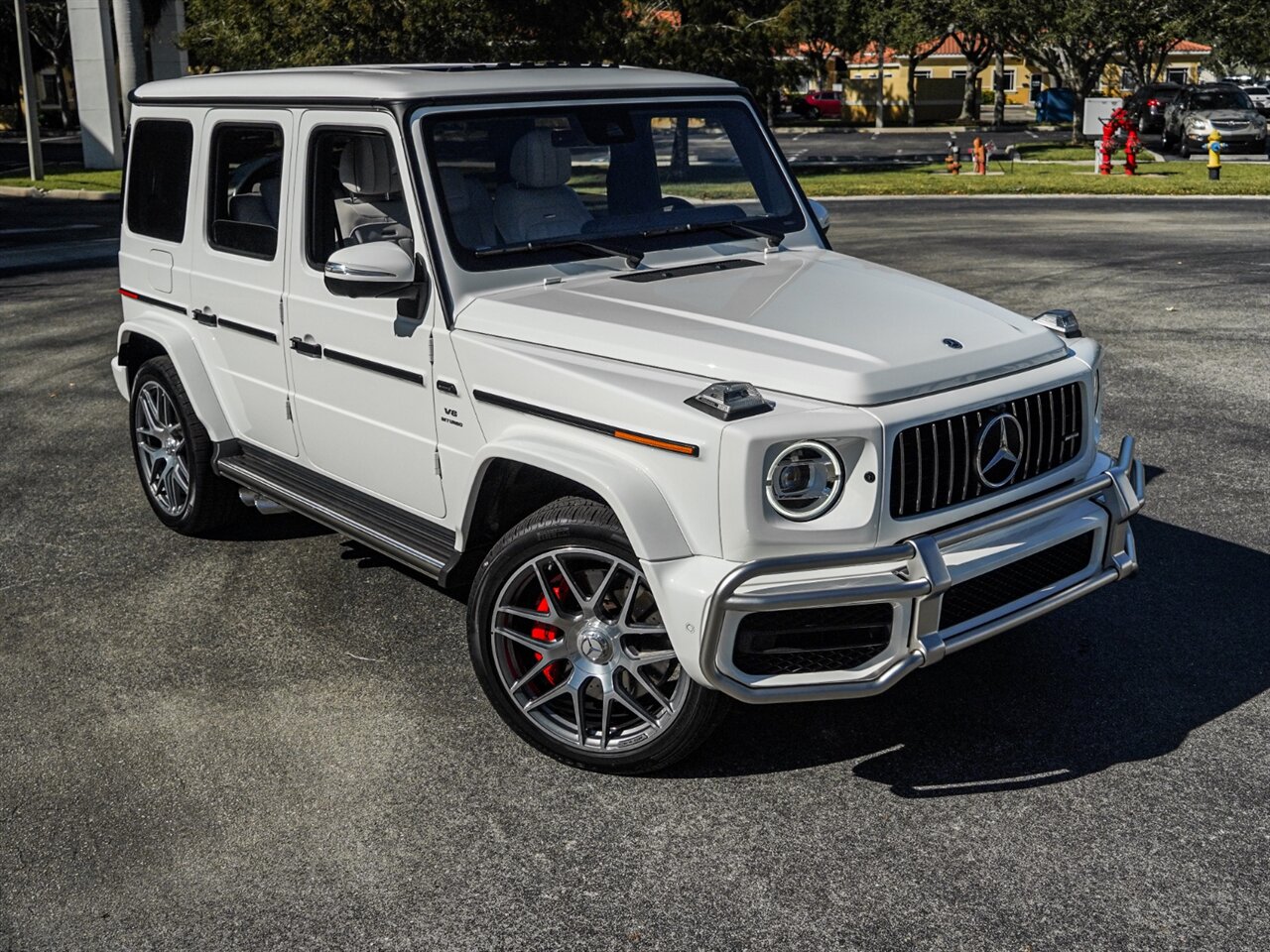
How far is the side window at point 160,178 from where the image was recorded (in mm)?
6223

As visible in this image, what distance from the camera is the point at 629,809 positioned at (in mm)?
4148

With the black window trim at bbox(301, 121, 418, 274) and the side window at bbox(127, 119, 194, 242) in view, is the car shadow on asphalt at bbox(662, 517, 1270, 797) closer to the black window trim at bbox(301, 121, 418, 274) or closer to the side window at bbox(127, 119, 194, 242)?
the black window trim at bbox(301, 121, 418, 274)

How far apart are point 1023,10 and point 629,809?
42.4m

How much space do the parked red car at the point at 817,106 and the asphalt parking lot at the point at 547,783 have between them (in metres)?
64.9

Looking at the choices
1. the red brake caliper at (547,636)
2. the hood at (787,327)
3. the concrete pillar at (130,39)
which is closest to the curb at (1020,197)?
the concrete pillar at (130,39)

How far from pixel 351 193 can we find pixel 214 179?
1094 millimetres

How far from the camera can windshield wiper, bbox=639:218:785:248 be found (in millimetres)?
5324

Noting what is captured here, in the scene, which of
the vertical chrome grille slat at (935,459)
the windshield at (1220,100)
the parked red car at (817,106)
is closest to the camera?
the vertical chrome grille slat at (935,459)

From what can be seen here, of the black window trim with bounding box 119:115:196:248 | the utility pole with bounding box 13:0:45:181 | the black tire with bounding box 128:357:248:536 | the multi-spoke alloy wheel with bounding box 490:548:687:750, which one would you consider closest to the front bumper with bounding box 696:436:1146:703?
the multi-spoke alloy wheel with bounding box 490:548:687:750

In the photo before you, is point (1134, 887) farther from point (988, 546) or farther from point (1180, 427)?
point (1180, 427)

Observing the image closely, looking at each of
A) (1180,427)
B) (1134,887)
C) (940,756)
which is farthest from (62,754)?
(1180,427)

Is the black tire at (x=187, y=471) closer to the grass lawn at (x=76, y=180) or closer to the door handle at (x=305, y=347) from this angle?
the door handle at (x=305, y=347)

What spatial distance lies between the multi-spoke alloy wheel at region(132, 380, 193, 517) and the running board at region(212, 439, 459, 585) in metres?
0.41

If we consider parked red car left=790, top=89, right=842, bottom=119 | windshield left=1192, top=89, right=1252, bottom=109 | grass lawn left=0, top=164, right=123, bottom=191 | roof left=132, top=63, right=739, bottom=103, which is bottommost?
grass lawn left=0, top=164, right=123, bottom=191
